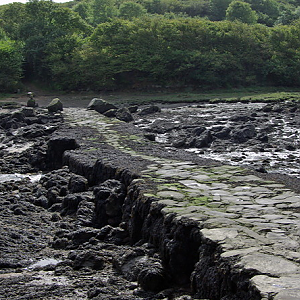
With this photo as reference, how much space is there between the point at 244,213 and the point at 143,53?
3246cm

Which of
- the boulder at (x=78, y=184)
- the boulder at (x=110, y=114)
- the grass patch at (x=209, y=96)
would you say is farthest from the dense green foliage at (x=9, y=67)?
the boulder at (x=78, y=184)

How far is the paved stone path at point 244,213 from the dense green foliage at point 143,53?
28.4 meters

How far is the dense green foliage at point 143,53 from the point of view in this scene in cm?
3609

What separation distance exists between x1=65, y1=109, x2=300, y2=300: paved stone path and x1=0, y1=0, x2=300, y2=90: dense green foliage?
2842 cm

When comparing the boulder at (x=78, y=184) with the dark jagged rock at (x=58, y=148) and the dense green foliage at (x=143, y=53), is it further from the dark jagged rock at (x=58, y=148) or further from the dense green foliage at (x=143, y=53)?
the dense green foliage at (x=143, y=53)

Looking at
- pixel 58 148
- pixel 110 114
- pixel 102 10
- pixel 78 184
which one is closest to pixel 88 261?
pixel 78 184

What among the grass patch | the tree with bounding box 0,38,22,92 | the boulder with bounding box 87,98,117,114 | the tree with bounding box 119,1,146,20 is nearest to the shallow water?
the boulder with bounding box 87,98,117,114

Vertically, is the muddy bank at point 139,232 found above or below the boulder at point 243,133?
above

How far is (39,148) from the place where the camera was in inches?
548

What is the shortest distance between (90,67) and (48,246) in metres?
29.9

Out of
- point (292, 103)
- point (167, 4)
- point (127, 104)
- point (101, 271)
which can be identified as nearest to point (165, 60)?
point (127, 104)

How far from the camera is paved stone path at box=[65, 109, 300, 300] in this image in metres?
3.90

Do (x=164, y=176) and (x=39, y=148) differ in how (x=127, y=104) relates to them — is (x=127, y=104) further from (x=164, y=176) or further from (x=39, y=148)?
(x=164, y=176)

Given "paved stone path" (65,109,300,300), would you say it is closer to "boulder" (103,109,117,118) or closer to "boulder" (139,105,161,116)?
"boulder" (103,109,117,118)
